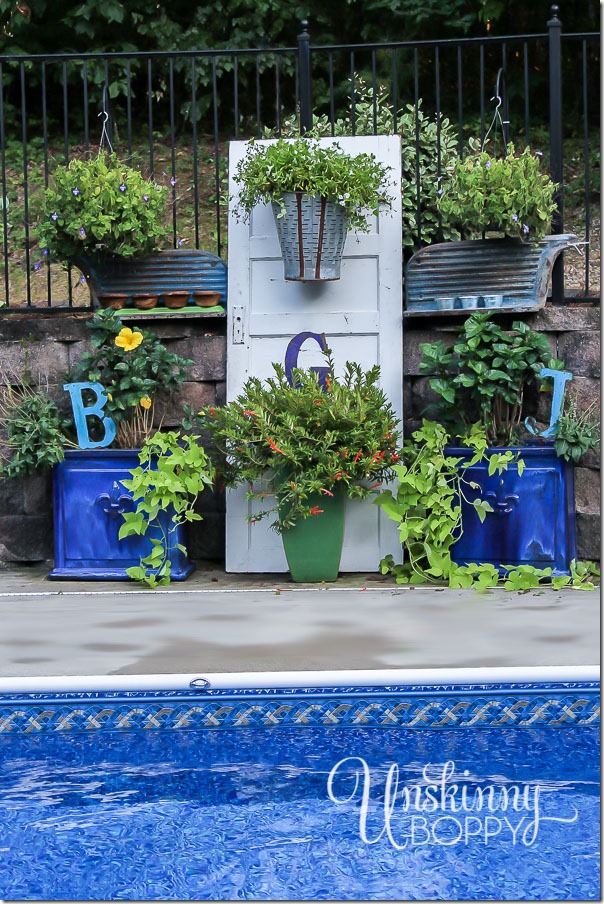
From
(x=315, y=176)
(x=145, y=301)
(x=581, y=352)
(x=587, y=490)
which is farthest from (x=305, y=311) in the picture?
(x=587, y=490)

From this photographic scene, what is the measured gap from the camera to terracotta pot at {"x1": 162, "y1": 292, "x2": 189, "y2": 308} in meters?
4.64

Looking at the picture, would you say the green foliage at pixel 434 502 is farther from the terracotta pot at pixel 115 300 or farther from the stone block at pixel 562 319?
the terracotta pot at pixel 115 300

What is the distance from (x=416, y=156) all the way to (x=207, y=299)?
1.14m

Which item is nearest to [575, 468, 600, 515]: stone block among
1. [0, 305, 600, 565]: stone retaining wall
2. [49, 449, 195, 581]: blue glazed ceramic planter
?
[0, 305, 600, 565]: stone retaining wall

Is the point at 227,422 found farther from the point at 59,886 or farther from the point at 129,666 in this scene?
the point at 59,886

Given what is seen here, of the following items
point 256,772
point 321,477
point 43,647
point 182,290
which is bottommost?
point 256,772

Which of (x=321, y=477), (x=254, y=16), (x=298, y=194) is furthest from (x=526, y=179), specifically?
(x=254, y=16)

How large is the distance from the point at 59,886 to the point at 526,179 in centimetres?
315

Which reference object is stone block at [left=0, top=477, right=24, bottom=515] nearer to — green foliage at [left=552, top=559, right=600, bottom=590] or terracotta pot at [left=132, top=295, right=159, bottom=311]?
terracotta pot at [left=132, top=295, right=159, bottom=311]

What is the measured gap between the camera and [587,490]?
446 cm

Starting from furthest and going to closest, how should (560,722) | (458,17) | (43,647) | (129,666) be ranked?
(458,17)
(43,647)
(129,666)
(560,722)

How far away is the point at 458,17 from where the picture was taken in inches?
285

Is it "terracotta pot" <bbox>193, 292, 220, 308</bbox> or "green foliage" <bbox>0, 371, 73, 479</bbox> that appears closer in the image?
"green foliage" <bbox>0, 371, 73, 479</bbox>

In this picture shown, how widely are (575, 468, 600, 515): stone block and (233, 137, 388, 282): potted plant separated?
1341mm
